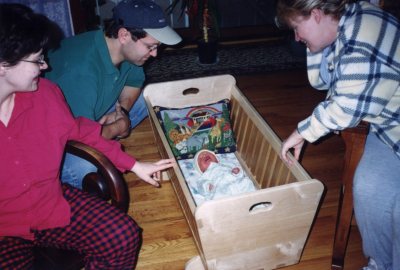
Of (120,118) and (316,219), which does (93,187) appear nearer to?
(120,118)

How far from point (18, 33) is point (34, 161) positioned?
37cm

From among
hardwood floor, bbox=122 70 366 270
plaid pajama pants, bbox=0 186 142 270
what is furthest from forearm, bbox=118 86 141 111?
plaid pajama pants, bbox=0 186 142 270

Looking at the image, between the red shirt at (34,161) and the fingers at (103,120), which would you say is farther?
the fingers at (103,120)

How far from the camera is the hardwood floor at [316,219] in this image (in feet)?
4.93

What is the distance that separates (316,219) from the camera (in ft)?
5.55

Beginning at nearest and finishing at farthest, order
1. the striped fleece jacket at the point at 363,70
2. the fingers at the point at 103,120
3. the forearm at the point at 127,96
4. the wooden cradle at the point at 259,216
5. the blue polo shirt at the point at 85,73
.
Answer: the striped fleece jacket at the point at 363,70, the wooden cradle at the point at 259,216, the blue polo shirt at the point at 85,73, the fingers at the point at 103,120, the forearm at the point at 127,96

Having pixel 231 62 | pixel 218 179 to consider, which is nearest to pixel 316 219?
pixel 218 179

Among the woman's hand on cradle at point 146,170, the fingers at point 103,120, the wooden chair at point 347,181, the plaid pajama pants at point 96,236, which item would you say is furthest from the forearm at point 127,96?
the wooden chair at point 347,181

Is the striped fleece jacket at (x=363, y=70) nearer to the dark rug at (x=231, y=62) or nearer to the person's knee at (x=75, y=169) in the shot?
the person's knee at (x=75, y=169)

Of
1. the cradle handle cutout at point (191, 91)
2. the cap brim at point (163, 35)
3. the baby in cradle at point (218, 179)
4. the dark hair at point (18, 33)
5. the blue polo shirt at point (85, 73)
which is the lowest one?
the baby in cradle at point (218, 179)

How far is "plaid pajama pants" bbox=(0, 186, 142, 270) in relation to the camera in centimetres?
106

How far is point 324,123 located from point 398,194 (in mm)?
318

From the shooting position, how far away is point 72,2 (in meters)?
1.84

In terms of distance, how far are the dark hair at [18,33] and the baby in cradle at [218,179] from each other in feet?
A: 3.08
